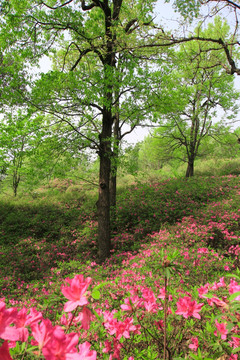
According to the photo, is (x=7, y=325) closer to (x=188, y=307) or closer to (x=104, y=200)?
(x=188, y=307)

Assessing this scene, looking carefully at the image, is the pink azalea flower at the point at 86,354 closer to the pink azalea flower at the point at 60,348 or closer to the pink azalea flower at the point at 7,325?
the pink azalea flower at the point at 60,348

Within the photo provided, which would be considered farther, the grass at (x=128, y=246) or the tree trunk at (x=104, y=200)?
the tree trunk at (x=104, y=200)

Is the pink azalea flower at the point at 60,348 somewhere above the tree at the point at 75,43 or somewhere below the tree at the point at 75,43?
below

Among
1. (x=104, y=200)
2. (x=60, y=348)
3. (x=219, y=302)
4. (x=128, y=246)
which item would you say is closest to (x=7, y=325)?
(x=60, y=348)

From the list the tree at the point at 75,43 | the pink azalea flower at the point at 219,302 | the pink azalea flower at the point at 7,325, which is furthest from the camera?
the tree at the point at 75,43

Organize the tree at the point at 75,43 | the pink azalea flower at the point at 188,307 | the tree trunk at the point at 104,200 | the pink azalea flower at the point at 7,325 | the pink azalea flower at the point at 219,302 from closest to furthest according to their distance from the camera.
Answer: the pink azalea flower at the point at 7,325
the pink azalea flower at the point at 219,302
the pink azalea flower at the point at 188,307
the tree at the point at 75,43
the tree trunk at the point at 104,200

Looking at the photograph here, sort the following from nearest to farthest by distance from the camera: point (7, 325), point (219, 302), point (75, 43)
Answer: point (7, 325), point (219, 302), point (75, 43)

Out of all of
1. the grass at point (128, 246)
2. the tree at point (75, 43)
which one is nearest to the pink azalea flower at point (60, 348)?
the grass at point (128, 246)

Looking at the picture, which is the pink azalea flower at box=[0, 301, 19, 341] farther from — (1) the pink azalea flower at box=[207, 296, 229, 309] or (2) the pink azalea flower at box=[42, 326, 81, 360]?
(1) the pink azalea flower at box=[207, 296, 229, 309]

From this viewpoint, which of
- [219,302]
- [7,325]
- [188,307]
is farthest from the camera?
[188,307]

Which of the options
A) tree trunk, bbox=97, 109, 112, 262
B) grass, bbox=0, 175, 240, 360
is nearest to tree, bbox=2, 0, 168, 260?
tree trunk, bbox=97, 109, 112, 262

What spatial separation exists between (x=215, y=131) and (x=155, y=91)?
9262 mm

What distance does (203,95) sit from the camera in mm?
Answer: 12969

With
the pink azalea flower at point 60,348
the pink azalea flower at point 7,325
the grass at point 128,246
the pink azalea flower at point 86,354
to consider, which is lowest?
the grass at point 128,246
